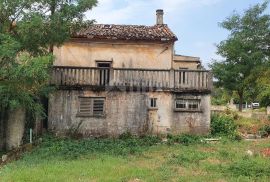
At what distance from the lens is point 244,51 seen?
145ft

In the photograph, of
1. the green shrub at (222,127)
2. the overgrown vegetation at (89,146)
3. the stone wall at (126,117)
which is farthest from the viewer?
the green shrub at (222,127)

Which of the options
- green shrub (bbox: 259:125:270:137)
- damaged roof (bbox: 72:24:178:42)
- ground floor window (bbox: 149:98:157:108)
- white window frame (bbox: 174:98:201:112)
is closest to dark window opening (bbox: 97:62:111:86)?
ground floor window (bbox: 149:98:157:108)

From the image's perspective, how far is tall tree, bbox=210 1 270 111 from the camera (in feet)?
144

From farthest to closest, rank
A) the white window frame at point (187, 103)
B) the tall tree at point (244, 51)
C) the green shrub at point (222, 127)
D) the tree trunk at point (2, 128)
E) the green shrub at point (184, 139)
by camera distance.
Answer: the tall tree at point (244, 51), the green shrub at point (222, 127), the white window frame at point (187, 103), the green shrub at point (184, 139), the tree trunk at point (2, 128)

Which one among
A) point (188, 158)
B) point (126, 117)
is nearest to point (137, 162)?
point (188, 158)

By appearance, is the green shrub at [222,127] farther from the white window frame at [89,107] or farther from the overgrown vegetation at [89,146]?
the white window frame at [89,107]

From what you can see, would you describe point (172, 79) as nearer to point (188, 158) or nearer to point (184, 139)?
point (184, 139)

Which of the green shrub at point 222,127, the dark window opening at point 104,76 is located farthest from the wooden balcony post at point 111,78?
the green shrub at point 222,127

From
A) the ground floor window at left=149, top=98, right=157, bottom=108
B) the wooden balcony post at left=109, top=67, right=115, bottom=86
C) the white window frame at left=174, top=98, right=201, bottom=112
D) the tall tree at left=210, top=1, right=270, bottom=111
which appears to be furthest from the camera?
the tall tree at left=210, top=1, right=270, bottom=111

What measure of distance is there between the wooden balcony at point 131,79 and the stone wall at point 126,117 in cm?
43

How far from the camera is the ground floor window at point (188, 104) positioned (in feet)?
90.8

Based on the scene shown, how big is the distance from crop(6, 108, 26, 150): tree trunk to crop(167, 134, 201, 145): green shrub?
8.05 m

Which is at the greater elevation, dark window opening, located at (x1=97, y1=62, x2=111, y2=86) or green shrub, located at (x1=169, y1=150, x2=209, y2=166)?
dark window opening, located at (x1=97, y1=62, x2=111, y2=86)

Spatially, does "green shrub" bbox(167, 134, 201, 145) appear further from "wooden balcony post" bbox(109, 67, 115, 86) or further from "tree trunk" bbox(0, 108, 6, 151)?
"tree trunk" bbox(0, 108, 6, 151)
